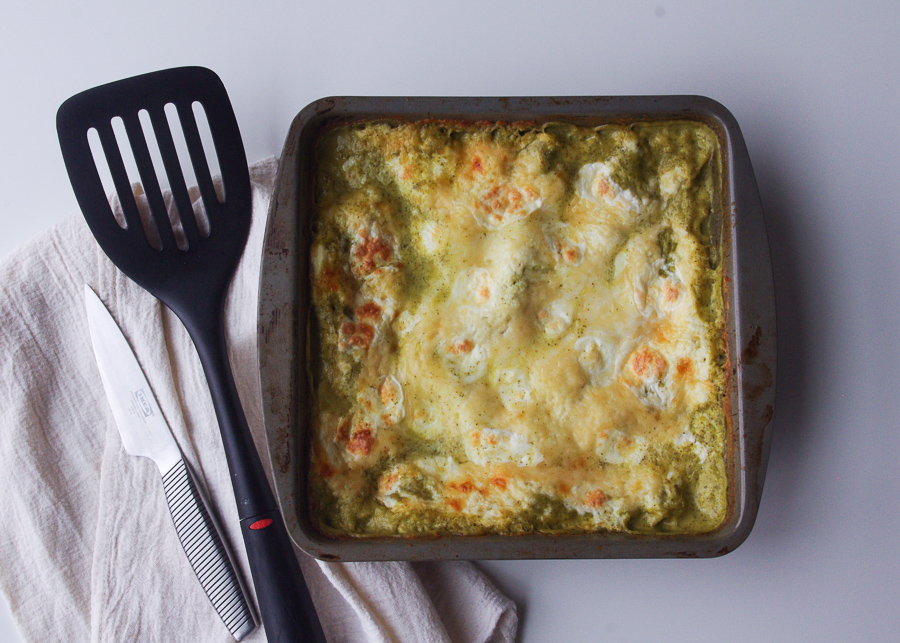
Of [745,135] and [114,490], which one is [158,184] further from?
[745,135]

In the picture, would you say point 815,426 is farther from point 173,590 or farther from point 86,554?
point 86,554

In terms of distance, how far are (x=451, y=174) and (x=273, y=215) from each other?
399mm

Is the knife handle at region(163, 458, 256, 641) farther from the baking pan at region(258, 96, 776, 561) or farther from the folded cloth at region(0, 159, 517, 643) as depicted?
the baking pan at region(258, 96, 776, 561)

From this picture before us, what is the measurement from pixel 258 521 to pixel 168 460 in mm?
280

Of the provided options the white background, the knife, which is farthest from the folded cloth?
the white background

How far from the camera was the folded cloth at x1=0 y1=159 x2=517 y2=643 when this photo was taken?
151 centimetres

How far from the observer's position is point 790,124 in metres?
1.65

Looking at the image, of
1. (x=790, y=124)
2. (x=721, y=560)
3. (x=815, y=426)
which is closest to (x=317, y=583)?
(x=721, y=560)

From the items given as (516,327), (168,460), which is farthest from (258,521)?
(516,327)

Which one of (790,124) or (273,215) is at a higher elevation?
(790,124)

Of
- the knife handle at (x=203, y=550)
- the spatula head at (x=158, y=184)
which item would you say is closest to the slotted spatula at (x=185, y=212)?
the spatula head at (x=158, y=184)

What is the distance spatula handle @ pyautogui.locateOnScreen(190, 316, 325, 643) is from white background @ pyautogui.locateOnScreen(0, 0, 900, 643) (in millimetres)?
474

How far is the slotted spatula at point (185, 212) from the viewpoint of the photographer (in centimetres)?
147

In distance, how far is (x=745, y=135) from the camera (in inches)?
64.9
